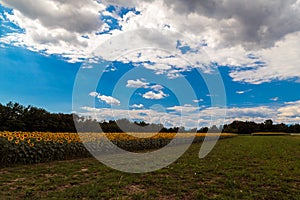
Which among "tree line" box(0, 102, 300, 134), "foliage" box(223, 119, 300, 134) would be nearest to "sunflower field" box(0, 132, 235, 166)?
"tree line" box(0, 102, 300, 134)

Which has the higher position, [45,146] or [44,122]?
[44,122]

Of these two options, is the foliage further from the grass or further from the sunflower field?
the grass

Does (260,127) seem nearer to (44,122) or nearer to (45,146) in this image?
(44,122)

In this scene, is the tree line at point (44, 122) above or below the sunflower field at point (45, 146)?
above

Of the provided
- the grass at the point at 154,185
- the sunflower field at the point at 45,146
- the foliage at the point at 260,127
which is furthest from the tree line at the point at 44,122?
the foliage at the point at 260,127

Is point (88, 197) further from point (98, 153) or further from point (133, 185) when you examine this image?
point (98, 153)

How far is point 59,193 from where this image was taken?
6289 mm

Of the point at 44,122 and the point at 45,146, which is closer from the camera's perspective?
the point at 45,146

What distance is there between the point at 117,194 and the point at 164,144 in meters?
21.1

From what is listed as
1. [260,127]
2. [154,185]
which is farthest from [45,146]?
[260,127]

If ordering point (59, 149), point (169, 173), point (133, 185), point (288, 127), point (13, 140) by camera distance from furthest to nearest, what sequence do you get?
point (288, 127) → point (59, 149) → point (13, 140) → point (169, 173) → point (133, 185)

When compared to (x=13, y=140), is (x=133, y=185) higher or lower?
lower

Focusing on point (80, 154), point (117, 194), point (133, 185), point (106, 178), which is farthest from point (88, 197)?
point (80, 154)

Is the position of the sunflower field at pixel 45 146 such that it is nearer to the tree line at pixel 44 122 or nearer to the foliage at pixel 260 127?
the tree line at pixel 44 122
